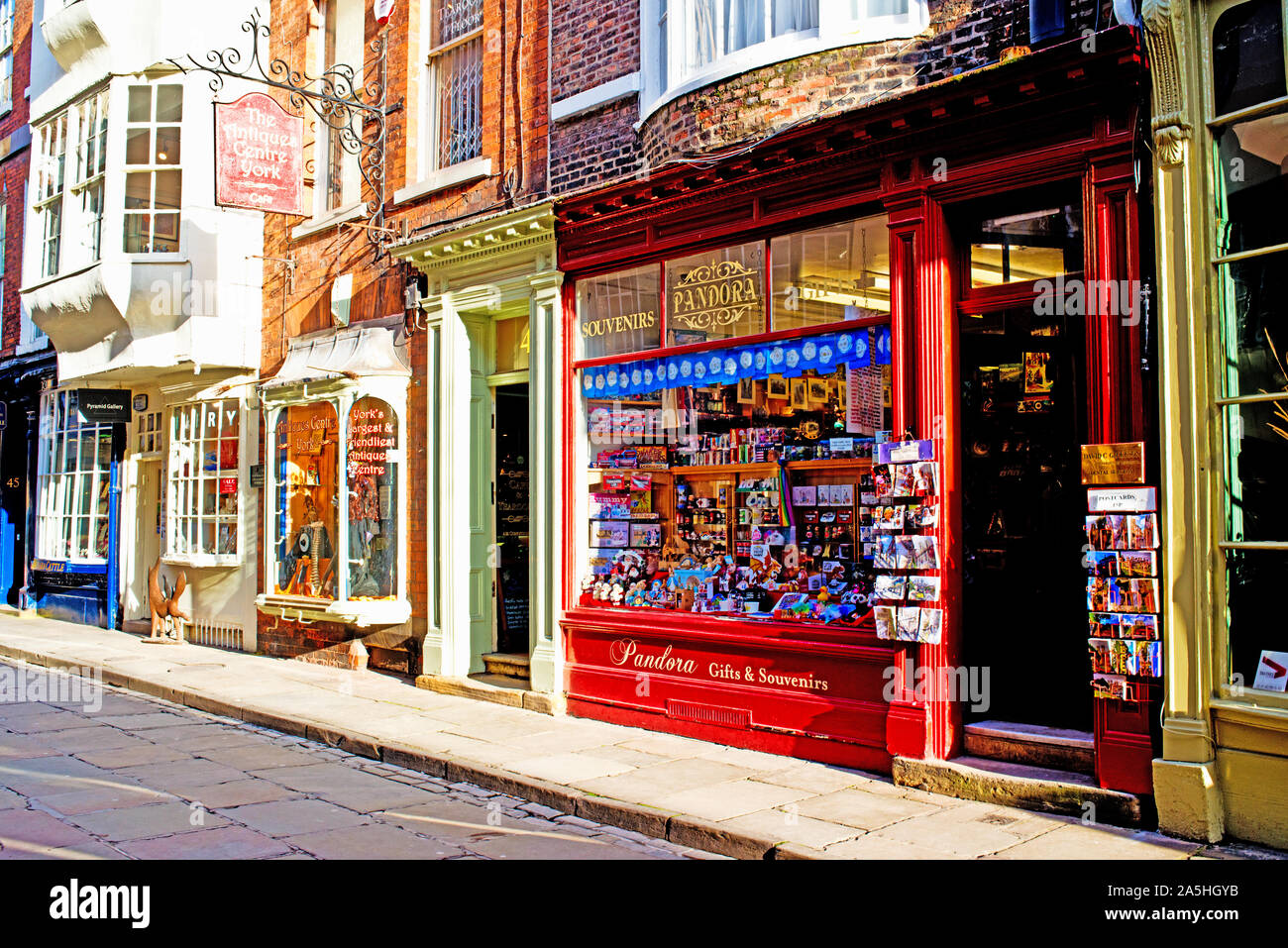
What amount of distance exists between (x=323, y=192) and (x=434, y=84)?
2.28m

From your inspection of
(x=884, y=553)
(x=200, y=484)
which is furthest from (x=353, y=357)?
(x=884, y=553)

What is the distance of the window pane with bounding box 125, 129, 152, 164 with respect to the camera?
1475cm

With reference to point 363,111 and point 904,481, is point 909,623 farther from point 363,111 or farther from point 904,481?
point 363,111

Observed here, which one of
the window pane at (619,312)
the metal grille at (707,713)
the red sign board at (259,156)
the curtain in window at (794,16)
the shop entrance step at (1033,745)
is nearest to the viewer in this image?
the shop entrance step at (1033,745)

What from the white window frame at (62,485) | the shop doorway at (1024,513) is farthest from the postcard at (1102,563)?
the white window frame at (62,485)

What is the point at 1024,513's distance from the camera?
7570mm

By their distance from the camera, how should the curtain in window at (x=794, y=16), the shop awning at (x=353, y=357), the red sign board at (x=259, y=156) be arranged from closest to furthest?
the curtain in window at (x=794, y=16), the red sign board at (x=259, y=156), the shop awning at (x=353, y=357)

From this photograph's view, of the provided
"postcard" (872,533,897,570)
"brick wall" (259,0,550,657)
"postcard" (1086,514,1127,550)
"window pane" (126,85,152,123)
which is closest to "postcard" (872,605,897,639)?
"postcard" (872,533,897,570)

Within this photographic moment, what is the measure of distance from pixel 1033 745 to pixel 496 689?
5266 millimetres

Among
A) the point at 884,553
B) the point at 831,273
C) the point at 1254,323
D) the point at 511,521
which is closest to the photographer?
the point at 1254,323

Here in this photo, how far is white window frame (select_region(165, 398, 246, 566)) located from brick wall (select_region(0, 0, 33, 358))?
5.87 m

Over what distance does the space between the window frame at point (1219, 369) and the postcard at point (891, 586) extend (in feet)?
6.33

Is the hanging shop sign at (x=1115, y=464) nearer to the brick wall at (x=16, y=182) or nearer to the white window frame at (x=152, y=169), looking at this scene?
the white window frame at (x=152, y=169)

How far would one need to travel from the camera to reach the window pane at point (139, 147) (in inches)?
581
